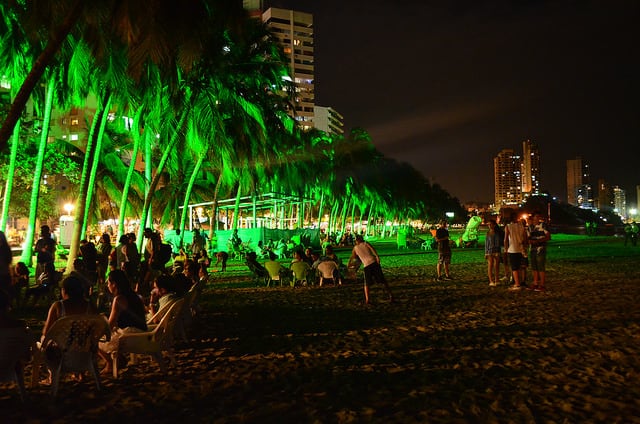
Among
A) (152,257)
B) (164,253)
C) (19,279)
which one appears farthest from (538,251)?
(19,279)

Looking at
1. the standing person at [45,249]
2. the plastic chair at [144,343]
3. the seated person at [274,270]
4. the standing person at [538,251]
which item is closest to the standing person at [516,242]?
the standing person at [538,251]

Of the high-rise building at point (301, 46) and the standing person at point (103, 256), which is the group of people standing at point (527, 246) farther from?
the high-rise building at point (301, 46)

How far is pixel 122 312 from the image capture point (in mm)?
6883

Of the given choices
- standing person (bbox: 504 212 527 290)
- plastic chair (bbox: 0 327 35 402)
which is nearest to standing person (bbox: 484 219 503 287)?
standing person (bbox: 504 212 527 290)

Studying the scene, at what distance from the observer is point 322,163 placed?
2206 inches

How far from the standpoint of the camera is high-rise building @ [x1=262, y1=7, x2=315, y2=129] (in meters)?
150

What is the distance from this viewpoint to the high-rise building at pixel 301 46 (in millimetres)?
149625

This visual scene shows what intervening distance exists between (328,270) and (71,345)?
11403 mm

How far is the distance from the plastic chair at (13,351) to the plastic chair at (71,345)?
0.31 metres

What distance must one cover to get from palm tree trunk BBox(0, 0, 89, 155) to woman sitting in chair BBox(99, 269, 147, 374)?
5.17 meters

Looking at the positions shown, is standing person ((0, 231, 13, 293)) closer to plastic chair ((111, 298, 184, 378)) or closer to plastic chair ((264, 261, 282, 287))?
plastic chair ((111, 298, 184, 378))

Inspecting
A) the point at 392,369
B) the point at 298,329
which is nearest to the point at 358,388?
the point at 392,369

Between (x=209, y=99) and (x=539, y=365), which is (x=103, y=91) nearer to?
(x=209, y=99)

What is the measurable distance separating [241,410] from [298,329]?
4245 mm
